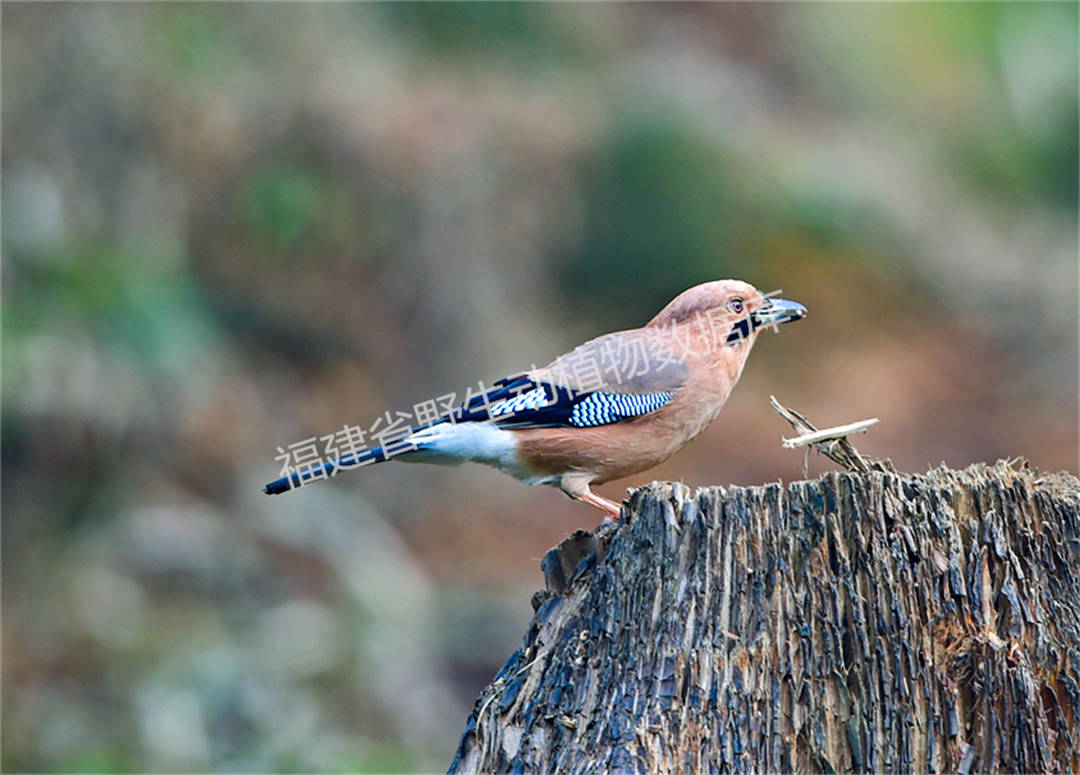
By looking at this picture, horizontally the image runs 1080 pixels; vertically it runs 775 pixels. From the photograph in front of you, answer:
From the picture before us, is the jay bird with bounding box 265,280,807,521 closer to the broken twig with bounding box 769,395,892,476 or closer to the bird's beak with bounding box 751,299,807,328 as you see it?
the bird's beak with bounding box 751,299,807,328

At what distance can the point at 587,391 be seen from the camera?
6.56 m

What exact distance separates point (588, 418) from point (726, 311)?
1287 millimetres

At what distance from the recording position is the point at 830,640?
3982 mm

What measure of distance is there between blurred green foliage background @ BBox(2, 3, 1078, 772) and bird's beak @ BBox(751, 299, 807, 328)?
16.1ft

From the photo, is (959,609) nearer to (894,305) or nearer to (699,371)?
(699,371)

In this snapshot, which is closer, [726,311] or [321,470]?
[321,470]

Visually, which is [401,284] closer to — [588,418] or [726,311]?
[726,311]

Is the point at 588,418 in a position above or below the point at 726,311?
below

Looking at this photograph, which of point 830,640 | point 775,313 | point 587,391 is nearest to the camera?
point 830,640

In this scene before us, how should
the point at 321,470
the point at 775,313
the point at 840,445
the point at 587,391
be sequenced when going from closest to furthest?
the point at 840,445 → the point at 321,470 → the point at 587,391 → the point at 775,313

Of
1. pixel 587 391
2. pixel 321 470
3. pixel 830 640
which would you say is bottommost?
pixel 830 640

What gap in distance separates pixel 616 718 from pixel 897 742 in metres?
1.01

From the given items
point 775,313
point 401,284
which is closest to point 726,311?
point 775,313

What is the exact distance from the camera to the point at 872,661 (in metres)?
3.96
